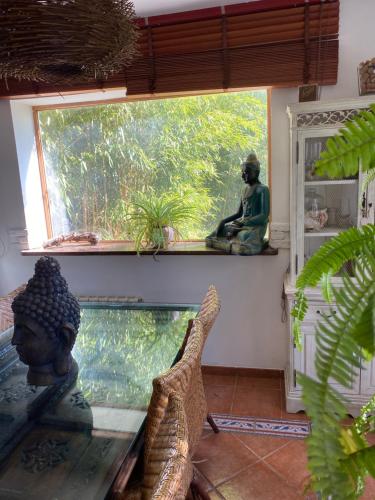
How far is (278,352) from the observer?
2.43 m

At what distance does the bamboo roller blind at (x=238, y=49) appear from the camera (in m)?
1.98

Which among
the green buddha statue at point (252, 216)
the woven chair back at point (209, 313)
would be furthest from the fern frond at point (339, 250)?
the green buddha statue at point (252, 216)

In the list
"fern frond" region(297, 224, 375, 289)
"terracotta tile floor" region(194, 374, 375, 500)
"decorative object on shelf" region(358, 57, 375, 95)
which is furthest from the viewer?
"decorative object on shelf" region(358, 57, 375, 95)

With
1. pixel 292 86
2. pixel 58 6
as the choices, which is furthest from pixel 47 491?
pixel 292 86

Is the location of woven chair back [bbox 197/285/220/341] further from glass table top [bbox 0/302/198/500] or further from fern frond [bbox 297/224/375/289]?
fern frond [bbox 297/224/375/289]

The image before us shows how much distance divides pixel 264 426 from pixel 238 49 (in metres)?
2.11

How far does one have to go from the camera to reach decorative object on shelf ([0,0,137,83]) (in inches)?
38.2

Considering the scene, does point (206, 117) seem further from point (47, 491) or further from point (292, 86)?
point (47, 491)

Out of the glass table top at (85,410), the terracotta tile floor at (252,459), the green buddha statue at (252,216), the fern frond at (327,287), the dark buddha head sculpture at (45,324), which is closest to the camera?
the fern frond at (327,287)

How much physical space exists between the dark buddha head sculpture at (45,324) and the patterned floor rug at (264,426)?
1.07 meters

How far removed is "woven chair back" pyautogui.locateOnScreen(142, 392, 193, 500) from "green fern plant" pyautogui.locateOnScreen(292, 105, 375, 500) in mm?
310

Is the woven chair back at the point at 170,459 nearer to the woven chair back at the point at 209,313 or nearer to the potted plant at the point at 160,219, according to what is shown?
the woven chair back at the point at 209,313

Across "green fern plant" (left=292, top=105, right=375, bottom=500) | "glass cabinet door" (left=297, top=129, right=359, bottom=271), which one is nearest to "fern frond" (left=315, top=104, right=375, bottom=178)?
"green fern plant" (left=292, top=105, right=375, bottom=500)

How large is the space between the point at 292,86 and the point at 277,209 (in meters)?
0.70
